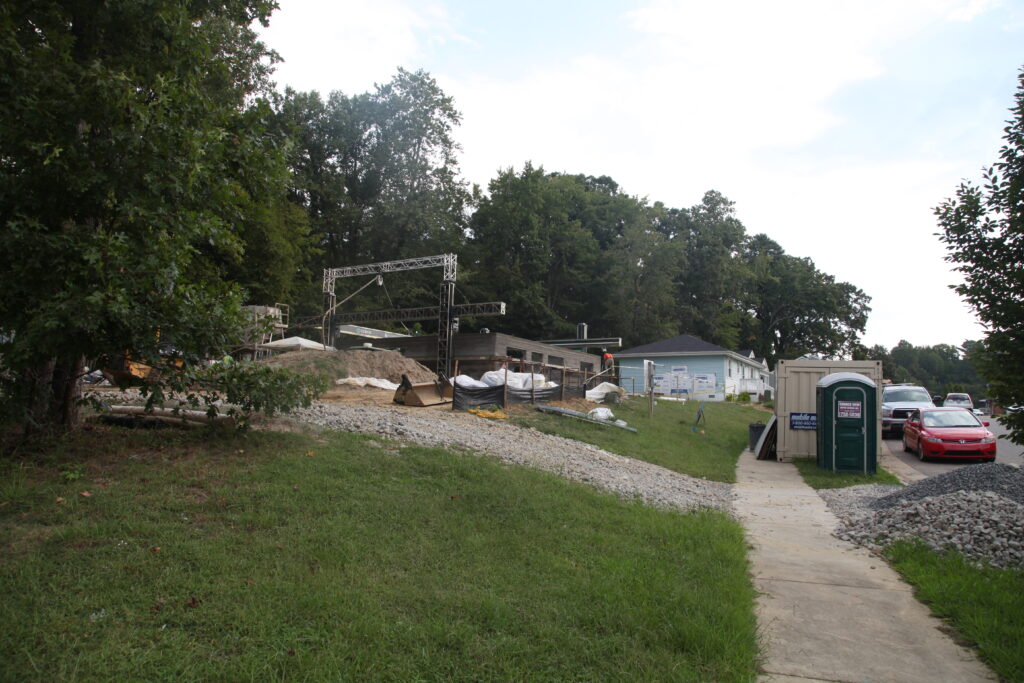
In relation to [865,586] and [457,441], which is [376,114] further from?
[865,586]

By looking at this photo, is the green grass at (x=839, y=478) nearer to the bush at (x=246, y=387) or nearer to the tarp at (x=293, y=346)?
the bush at (x=246, y=387)

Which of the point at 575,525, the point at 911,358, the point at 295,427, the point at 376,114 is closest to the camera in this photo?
the point at 575,525

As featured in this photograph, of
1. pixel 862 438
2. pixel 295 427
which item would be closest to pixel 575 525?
pixel 295 427

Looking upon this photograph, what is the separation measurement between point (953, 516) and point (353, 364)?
72.0ft

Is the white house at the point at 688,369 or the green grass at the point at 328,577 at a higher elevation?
the white house at the point at 688,369

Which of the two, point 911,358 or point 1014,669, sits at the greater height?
point 911,358

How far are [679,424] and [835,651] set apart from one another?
17.2 m

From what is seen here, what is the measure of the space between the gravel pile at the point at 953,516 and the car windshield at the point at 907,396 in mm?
12512

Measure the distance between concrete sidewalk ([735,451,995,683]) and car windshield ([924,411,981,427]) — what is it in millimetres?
10332

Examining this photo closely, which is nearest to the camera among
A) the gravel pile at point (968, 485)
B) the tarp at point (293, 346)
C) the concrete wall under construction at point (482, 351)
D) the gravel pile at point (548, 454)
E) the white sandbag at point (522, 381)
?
the gravel pile at point (968, 485)

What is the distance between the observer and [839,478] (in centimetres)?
1289

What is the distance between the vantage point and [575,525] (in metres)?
6.62

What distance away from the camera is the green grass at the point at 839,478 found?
483 inches

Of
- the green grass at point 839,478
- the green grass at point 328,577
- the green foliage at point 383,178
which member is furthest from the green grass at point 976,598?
the green foliage at point 383,178
